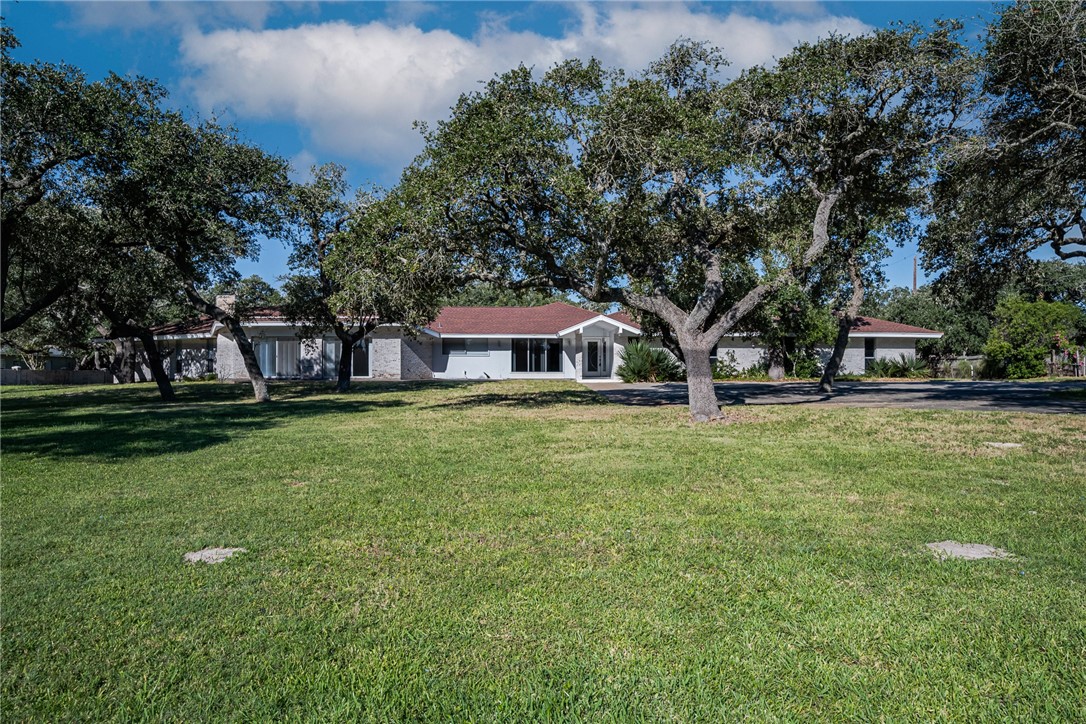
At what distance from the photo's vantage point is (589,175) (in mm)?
14508

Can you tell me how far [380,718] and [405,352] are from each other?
32544mm

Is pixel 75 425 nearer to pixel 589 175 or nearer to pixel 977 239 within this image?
pixel 589 175

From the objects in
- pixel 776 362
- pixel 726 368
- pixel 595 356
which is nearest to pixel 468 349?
pixel 595 356

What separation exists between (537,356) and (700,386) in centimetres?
2129

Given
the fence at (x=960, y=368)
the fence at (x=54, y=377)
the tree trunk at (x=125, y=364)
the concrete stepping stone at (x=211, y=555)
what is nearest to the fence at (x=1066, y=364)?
the fence at (x=960, y=368)

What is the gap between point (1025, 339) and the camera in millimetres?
32406

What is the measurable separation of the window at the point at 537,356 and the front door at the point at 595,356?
1.72 m

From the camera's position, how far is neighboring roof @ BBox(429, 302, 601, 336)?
114 ft

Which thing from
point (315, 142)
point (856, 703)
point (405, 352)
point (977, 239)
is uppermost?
point (315, 142)

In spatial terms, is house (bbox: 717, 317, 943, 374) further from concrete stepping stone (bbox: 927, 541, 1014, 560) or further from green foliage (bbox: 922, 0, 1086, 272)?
concrete stepping stone (bbox: 927, 541, 1014, 560)

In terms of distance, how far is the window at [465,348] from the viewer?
35594 mm

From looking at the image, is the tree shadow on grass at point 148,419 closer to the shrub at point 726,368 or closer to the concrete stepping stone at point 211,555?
the concrete stepping stone at point 211,555

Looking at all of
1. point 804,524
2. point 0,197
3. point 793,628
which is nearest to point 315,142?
point 0,197

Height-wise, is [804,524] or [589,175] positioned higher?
[589,175]
